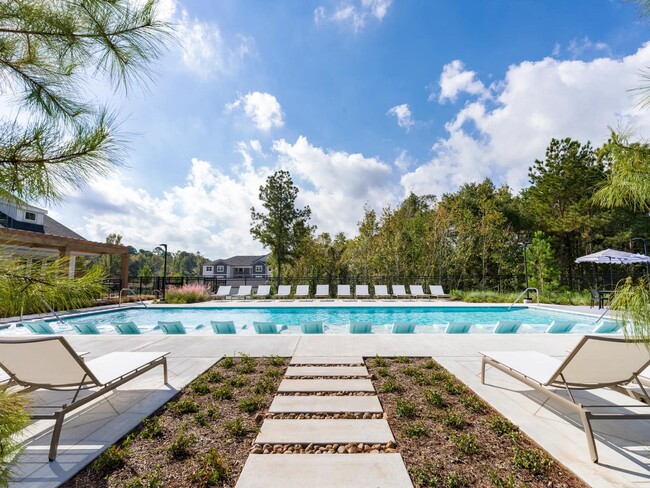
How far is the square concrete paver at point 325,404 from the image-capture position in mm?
2822

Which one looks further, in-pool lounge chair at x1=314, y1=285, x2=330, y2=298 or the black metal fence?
the black metal fence

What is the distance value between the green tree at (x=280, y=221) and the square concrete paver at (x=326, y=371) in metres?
17.3

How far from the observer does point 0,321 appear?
853 centimetres

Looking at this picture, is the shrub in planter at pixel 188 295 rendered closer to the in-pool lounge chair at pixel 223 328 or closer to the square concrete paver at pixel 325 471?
the in-pool lounge chair at pixel 223 328

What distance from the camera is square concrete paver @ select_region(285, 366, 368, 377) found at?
12.5ft

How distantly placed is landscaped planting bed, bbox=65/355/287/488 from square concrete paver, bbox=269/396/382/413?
152mm

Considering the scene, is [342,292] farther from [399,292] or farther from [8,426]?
[8,426]

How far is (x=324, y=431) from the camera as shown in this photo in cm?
246

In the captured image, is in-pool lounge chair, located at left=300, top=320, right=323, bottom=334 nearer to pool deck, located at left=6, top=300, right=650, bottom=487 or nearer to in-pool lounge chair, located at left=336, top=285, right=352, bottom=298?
pool deck, located at left=6, top=300, right=650, bottom=487

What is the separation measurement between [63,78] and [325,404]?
10.3ft

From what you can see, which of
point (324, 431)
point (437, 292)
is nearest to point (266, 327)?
point (324, 431)

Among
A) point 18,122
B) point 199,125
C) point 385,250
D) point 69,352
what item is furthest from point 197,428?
point 385,250

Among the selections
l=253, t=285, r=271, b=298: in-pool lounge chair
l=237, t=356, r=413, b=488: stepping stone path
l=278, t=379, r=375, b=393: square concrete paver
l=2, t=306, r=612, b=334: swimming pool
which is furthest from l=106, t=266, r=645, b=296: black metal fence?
l=237, t=356, r=413, b=488: stepping stone path

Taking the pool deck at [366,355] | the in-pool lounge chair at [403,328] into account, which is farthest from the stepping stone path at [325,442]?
the in-pool lounge chair at [403,328]
